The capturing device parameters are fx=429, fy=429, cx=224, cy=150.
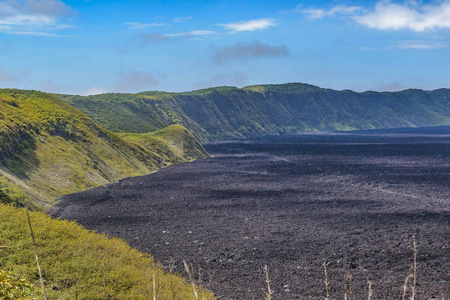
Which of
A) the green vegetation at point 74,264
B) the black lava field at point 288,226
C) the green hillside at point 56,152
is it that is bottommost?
the black lava field at point 288,226

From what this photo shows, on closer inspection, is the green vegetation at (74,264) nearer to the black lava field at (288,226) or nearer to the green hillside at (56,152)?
the black lava field at (288,226)

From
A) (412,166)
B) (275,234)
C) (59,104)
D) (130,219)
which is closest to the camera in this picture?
(275,234)

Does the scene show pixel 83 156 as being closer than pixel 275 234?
No

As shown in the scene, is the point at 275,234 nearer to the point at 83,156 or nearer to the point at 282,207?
the point at 282,207

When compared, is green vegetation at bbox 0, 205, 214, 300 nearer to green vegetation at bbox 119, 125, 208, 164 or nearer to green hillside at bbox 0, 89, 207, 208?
green hillside at bbox 0, 89, 207, 208

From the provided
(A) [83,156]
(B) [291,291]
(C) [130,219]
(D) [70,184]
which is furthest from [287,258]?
(A) [83,156]

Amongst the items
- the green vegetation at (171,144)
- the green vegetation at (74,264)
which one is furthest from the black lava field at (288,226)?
the green vegetation at (171,144)

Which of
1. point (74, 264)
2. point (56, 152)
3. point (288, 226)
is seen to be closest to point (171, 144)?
point (56, 152)
